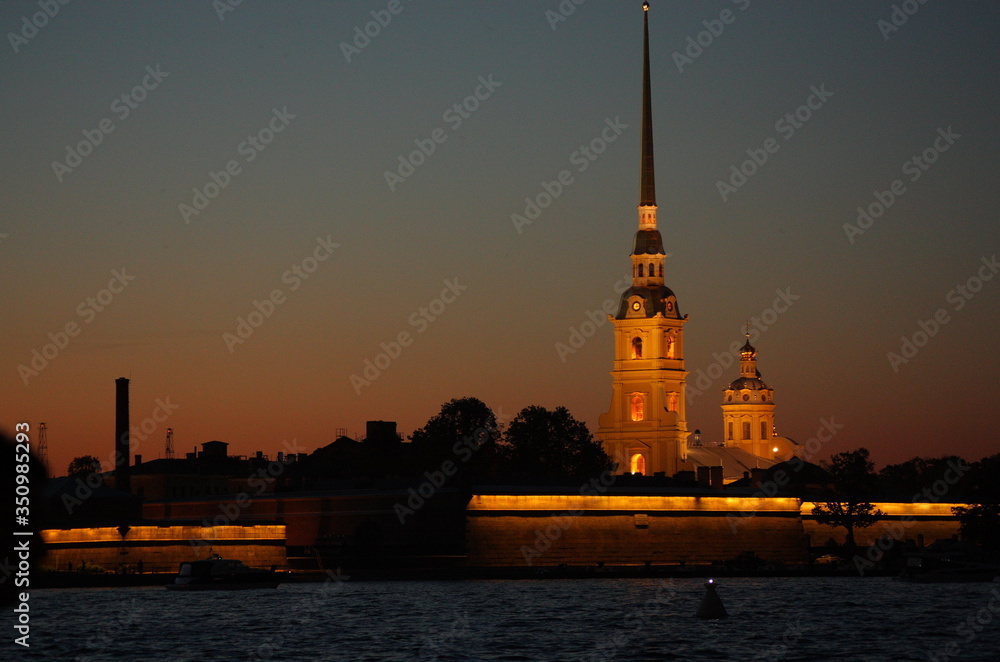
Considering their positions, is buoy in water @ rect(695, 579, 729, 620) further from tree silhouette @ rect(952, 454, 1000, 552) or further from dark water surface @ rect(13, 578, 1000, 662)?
tree silhouette @ rect(952, 454, 1000, 552)

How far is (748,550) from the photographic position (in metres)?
101

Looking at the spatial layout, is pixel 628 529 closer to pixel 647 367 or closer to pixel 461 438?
pixel 461 438

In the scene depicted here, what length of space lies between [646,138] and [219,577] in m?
89.7

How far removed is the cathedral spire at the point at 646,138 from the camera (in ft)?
518

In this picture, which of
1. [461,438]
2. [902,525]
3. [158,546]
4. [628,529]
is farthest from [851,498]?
[158,546]

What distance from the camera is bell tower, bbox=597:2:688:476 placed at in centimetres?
15375

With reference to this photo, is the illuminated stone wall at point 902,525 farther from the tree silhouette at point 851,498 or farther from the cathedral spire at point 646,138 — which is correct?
the cathedral spire at point 646,138

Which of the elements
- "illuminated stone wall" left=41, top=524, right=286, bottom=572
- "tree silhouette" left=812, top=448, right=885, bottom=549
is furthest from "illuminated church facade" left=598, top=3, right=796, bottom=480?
"illuminated stone wall" left=41, top=524, right=286, bottom=572

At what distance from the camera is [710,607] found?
60.7m

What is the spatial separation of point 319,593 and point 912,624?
31.6 metres

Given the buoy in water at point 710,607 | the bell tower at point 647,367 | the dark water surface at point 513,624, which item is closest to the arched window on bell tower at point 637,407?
the bell tower at point 647,367

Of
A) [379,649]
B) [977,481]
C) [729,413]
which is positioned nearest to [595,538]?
[977,481]

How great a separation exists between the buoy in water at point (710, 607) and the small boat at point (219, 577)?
27.9 m

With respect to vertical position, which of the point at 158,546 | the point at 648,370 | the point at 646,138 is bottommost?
the point at 158,546
